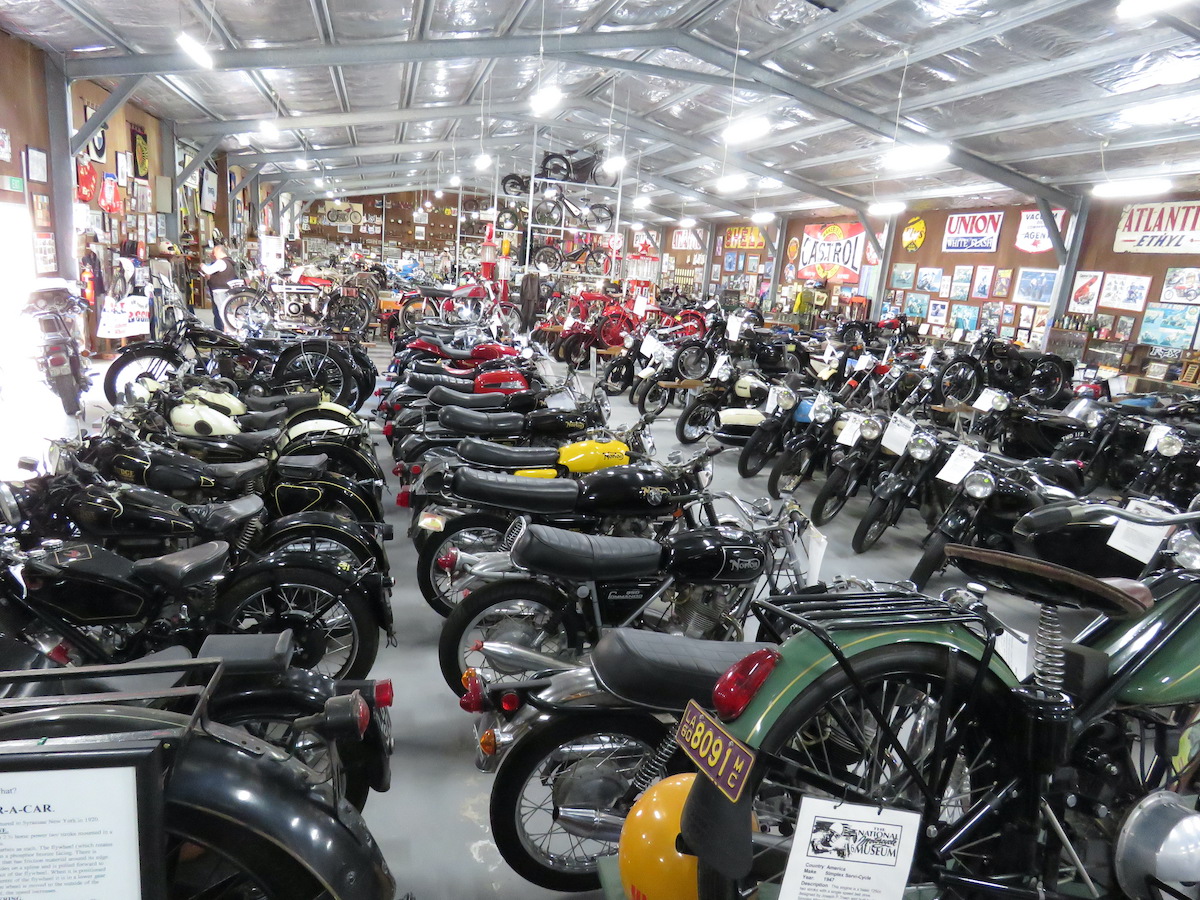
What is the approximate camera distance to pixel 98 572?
2.14 meters

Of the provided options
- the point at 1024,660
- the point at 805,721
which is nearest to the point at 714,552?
the point at 1024,660

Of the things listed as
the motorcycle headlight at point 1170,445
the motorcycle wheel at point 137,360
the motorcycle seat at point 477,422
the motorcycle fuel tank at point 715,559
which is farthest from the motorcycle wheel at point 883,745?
the motorcycle wheel at point 137,360

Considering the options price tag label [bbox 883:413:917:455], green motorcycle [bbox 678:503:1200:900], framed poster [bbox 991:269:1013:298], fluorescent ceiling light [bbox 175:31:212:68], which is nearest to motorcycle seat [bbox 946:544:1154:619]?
green motorcycle [bbox 678:503:1200:900]

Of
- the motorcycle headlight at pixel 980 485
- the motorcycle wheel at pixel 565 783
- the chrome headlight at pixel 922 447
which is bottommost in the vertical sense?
the motorcycle wheel at pixel 565 783

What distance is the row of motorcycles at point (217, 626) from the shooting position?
3.90ft

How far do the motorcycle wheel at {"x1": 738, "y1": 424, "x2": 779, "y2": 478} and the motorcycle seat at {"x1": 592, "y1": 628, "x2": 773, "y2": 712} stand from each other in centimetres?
397

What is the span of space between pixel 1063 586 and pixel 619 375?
25.9ft

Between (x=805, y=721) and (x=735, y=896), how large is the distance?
353mm

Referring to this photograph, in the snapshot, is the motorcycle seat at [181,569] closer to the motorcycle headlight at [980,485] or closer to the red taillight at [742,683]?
the red taillight at [742,683]

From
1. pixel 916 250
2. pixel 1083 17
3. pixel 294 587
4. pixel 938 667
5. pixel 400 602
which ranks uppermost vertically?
pixel 1083 17

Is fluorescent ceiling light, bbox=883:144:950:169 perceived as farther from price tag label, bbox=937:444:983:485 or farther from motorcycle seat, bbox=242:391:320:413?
motorcycle seat, bbox=242:391:320:413

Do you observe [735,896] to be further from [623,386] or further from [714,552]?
[623,386]

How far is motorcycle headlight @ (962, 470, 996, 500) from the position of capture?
360cm

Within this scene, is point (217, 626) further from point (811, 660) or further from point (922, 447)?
point (922, 447)
